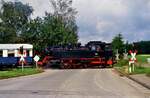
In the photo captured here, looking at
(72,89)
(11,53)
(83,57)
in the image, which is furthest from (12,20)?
(72,89)

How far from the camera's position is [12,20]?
359 ft

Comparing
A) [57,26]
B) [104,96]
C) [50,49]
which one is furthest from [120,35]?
[104,96]

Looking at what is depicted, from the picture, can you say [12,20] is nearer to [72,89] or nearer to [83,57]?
[83,57]

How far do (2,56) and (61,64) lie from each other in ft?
28.0

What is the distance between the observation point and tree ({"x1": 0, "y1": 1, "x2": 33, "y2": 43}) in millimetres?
104500

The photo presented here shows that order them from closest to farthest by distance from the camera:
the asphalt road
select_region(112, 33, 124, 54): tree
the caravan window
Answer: the asphalt road < the caravan window < select_region(112, 33, 124, 54): tree

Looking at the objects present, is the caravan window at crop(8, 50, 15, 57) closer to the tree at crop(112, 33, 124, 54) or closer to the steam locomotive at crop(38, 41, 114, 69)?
the steam locomotive at crop(38, 41, 114, 69)

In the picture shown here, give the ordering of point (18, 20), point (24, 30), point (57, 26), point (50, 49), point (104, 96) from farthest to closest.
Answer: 1. point (18, 20)
2. point (24, 30)
3. point (57, 26)
4. point (50, 49)
5. point (104, 96)

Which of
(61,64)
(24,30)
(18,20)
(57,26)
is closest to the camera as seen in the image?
(61,64)

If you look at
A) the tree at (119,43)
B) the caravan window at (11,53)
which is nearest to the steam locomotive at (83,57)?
the caravan window at (11,53)

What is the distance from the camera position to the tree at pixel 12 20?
343 feet

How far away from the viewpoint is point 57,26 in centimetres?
9356

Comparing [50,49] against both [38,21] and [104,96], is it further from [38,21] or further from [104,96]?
[104,96]

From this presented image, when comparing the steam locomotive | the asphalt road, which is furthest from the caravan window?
the asphalt road
